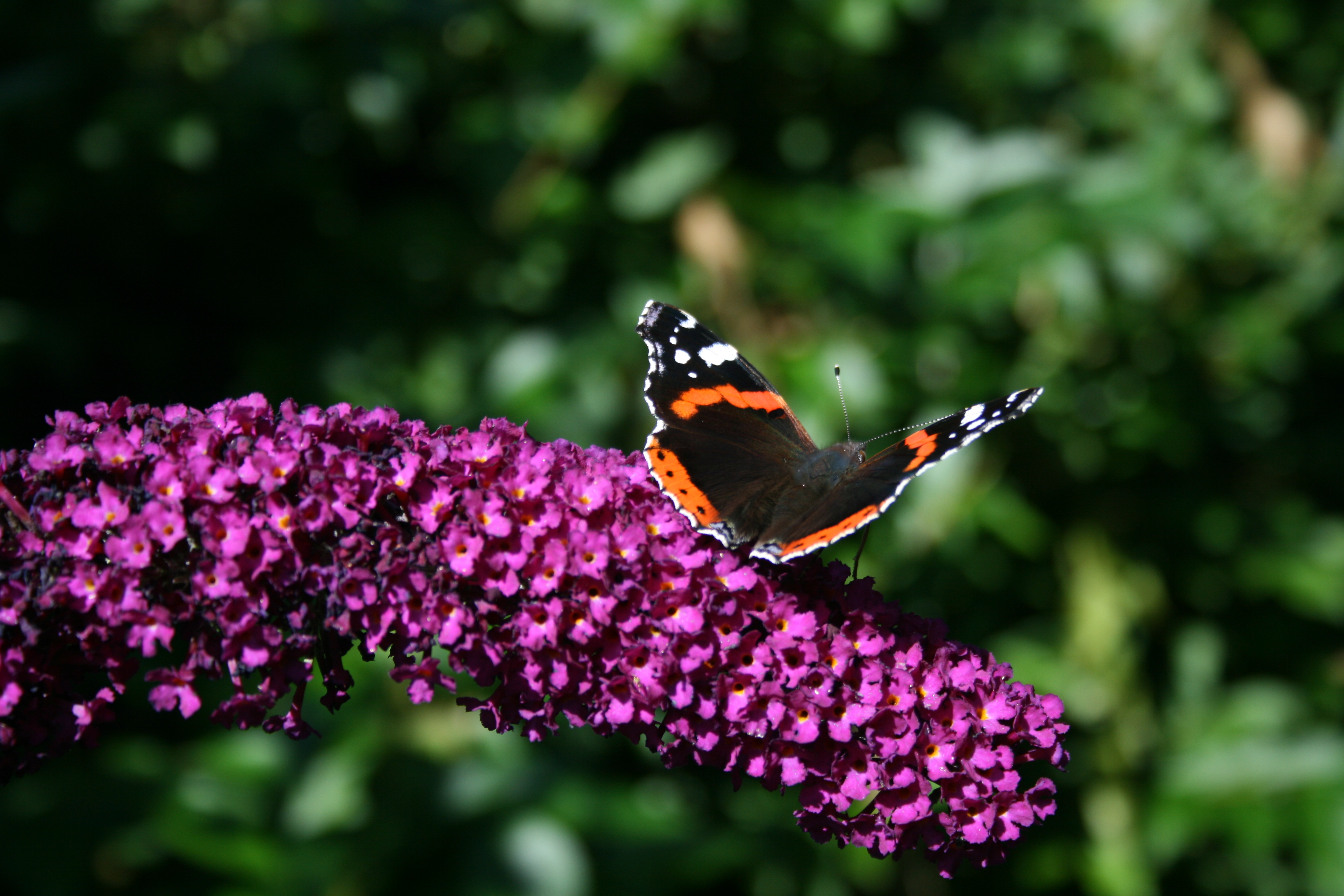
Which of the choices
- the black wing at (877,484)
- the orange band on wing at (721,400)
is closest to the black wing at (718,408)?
the orange band on wing at (721,400)

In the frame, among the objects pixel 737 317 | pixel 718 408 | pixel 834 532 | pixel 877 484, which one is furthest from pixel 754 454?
pixel 737 317

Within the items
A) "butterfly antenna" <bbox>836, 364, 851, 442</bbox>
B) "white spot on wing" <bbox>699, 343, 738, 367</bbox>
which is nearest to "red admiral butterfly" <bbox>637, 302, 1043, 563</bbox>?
"white spot on wing" <bbox>699, 343, 738, 367</bbox>

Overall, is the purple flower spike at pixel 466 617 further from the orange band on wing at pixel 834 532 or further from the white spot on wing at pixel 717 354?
the white spot on wing at pixel 717 354

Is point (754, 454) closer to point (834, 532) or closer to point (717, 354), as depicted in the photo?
point (717, 354)

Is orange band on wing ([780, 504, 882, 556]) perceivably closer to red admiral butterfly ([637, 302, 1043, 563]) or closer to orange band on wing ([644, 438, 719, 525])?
red admiral butterfly ([637, 302, 1043, 563])

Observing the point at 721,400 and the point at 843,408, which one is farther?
the point at 843,408

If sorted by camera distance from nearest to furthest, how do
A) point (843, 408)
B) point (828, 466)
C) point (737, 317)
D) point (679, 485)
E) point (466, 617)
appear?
point (466, 617) → point (679, 485) → point (828, 466) → point (843, 408) → point (737, 317)

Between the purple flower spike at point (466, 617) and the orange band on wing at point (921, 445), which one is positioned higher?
the orange band on wing at point (921, 445)
